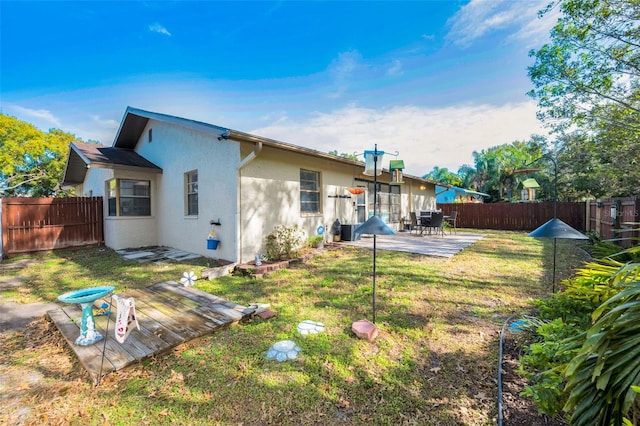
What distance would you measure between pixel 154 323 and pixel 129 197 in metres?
7.35

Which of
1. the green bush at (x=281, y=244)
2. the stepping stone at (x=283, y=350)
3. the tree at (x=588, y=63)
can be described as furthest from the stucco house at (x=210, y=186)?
the tree at (x=588, y=63)

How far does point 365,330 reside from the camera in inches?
121

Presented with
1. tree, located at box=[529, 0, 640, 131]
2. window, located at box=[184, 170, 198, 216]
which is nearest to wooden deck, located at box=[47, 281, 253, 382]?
window, located at box=[184, 170, 198, 216]

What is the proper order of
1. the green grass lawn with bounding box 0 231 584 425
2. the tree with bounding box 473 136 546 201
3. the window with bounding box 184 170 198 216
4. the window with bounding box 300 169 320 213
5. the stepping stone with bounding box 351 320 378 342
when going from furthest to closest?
the tree with bounding box 473 136 546 201
the window with bounding box 300 169 320 213
the window with bounding box 184 170 198 216
the stepping stone with bounding box 351 320 378 342
the green grass lawn with bounding box 0 231 584 425

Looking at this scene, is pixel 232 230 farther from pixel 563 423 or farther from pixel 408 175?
pixel 408 175

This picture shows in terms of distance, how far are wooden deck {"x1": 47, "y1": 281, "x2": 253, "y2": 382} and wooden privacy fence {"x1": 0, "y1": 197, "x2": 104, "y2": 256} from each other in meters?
7.12

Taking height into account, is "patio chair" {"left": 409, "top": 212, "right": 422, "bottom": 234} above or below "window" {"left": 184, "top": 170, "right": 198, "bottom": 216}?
below

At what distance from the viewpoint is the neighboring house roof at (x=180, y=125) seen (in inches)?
234

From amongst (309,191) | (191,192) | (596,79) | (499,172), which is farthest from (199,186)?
(499,172)

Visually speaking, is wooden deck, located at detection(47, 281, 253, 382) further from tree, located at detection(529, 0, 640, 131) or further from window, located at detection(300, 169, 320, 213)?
tree, located at detection(529, 0, 640, 131)

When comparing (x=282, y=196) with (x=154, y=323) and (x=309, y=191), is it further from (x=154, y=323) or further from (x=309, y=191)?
(x=154, y=323)

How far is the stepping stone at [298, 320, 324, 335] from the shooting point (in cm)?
324

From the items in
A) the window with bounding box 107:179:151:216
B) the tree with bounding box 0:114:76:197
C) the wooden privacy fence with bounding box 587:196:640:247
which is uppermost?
the tree with bounding box 0:114:76:197

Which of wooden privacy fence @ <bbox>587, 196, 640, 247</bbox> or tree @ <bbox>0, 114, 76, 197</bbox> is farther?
tree @ <bbox>0, 114, 76, 197</bbox>
